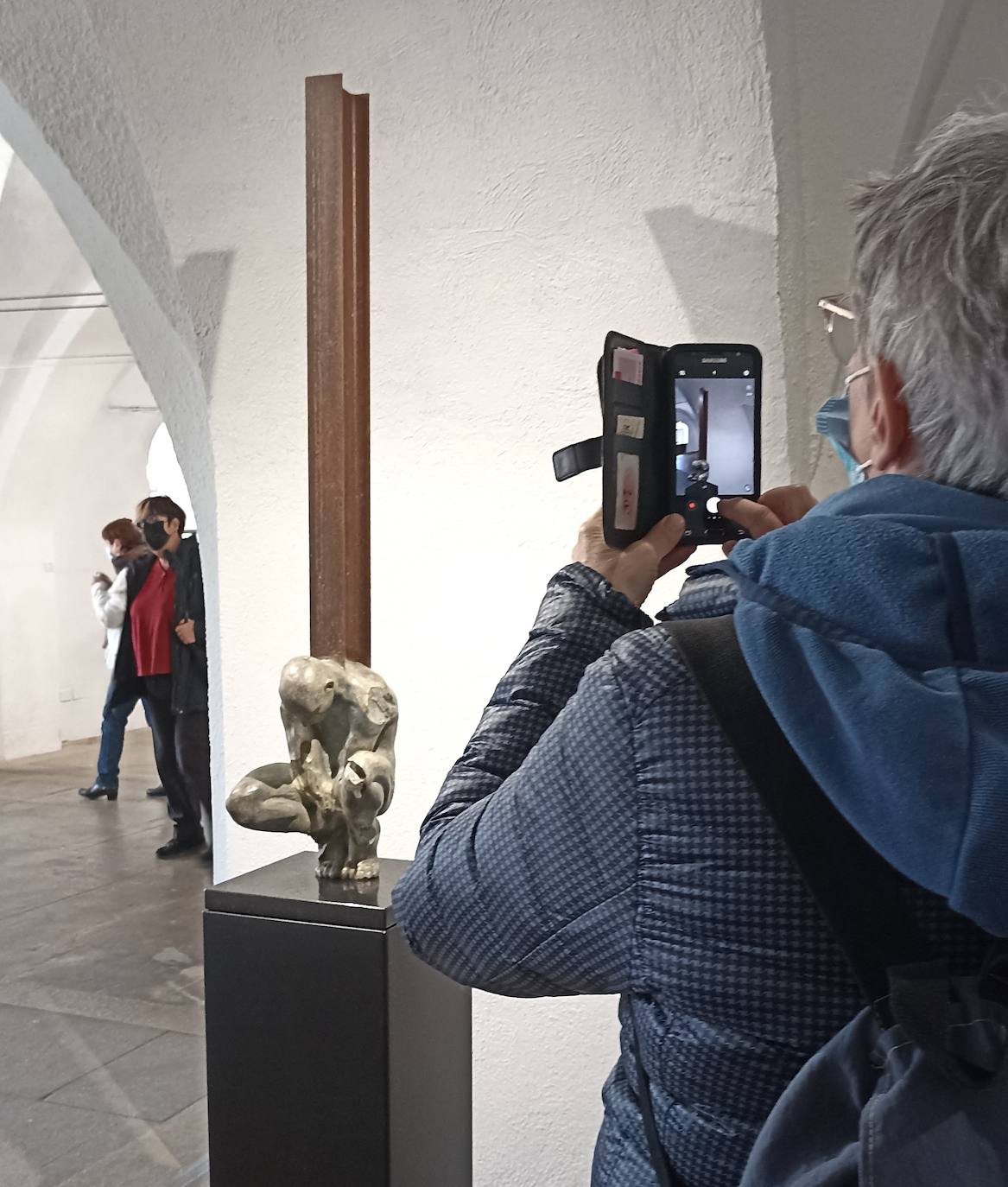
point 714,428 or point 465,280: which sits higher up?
point 465,280

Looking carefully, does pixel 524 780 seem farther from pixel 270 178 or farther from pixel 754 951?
pixel 270 178

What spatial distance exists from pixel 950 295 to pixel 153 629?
625 centimetres

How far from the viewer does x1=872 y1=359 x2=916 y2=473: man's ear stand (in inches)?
34.9

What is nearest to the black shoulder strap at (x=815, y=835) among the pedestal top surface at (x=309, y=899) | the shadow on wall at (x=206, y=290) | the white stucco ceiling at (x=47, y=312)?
the pedestal top surface at (x=309, y=899)

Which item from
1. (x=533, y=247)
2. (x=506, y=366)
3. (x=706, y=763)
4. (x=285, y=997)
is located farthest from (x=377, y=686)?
(x=706, y=763)

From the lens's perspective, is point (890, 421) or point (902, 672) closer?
point (902, 672)

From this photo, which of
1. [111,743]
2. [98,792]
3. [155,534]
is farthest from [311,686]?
[98,792]

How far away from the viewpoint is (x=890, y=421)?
0.89m

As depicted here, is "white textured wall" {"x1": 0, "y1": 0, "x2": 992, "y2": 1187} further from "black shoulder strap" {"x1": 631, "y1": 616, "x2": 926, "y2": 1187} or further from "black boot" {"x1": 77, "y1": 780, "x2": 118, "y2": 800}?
"black boot" {"x1": 77, "y1": 780, "x2": 118, "y2": 800}

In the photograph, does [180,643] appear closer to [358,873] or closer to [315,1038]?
[358,873]

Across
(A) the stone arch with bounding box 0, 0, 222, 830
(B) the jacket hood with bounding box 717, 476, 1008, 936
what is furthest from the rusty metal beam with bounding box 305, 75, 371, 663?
(B) the jacket hood with bounding box 717, 476, 1008, 936

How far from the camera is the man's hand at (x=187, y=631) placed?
6.36 meters

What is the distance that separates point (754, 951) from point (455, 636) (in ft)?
6.13

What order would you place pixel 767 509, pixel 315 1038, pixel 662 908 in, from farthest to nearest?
pixel 315 1038 → pixel 767 509 → pixel 662 908
